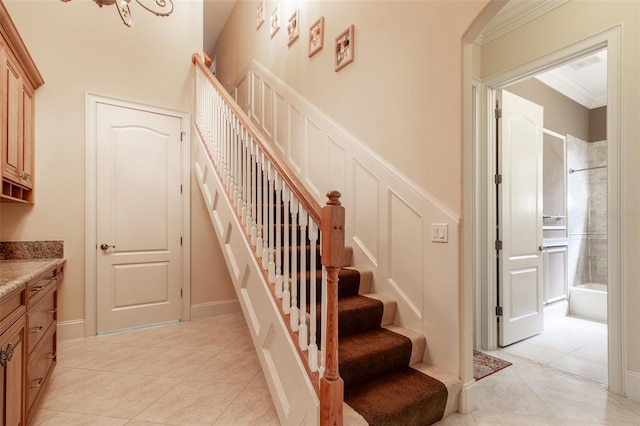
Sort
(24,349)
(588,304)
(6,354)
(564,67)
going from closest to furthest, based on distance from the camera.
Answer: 1. (6,354)
2. (24,349)
3. (564,67)
4. (588,304)

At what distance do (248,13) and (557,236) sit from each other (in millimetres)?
5380

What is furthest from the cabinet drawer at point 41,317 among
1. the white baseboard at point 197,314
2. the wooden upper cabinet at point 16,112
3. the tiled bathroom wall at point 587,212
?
the tiled bathroom wall at point 587,212

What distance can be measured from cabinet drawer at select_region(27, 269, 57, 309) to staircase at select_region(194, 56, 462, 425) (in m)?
1.16

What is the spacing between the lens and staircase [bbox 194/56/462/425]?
1.46 m

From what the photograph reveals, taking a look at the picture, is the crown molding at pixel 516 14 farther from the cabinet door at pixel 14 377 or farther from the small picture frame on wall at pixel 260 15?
the cabinet door at pixel 14 377

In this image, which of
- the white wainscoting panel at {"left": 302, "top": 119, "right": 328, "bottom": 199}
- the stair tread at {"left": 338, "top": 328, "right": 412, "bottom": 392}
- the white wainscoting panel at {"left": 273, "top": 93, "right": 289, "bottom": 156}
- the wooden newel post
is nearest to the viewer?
the wooden newel post

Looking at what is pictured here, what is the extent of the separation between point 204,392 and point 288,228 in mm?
1244

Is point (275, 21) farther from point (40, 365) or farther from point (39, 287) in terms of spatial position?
point (40, 365)

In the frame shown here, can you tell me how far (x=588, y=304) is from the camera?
3.92 meters

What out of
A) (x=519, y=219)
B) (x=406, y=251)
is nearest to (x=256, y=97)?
(x=406, y=251)

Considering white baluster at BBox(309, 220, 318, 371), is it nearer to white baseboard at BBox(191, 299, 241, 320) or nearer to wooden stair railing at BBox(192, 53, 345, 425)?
wooden stair railing at BBox(192, 53, 345, 425)

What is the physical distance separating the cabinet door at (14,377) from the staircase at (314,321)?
1150mm

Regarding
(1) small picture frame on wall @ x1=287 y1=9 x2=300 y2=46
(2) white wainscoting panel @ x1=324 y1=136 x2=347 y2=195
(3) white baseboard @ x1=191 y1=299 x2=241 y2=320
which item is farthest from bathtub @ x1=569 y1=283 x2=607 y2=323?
(1) small picture frame on wall @ x1=287 y1=9 x2=300 y2=46

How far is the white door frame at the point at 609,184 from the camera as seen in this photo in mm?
2129
